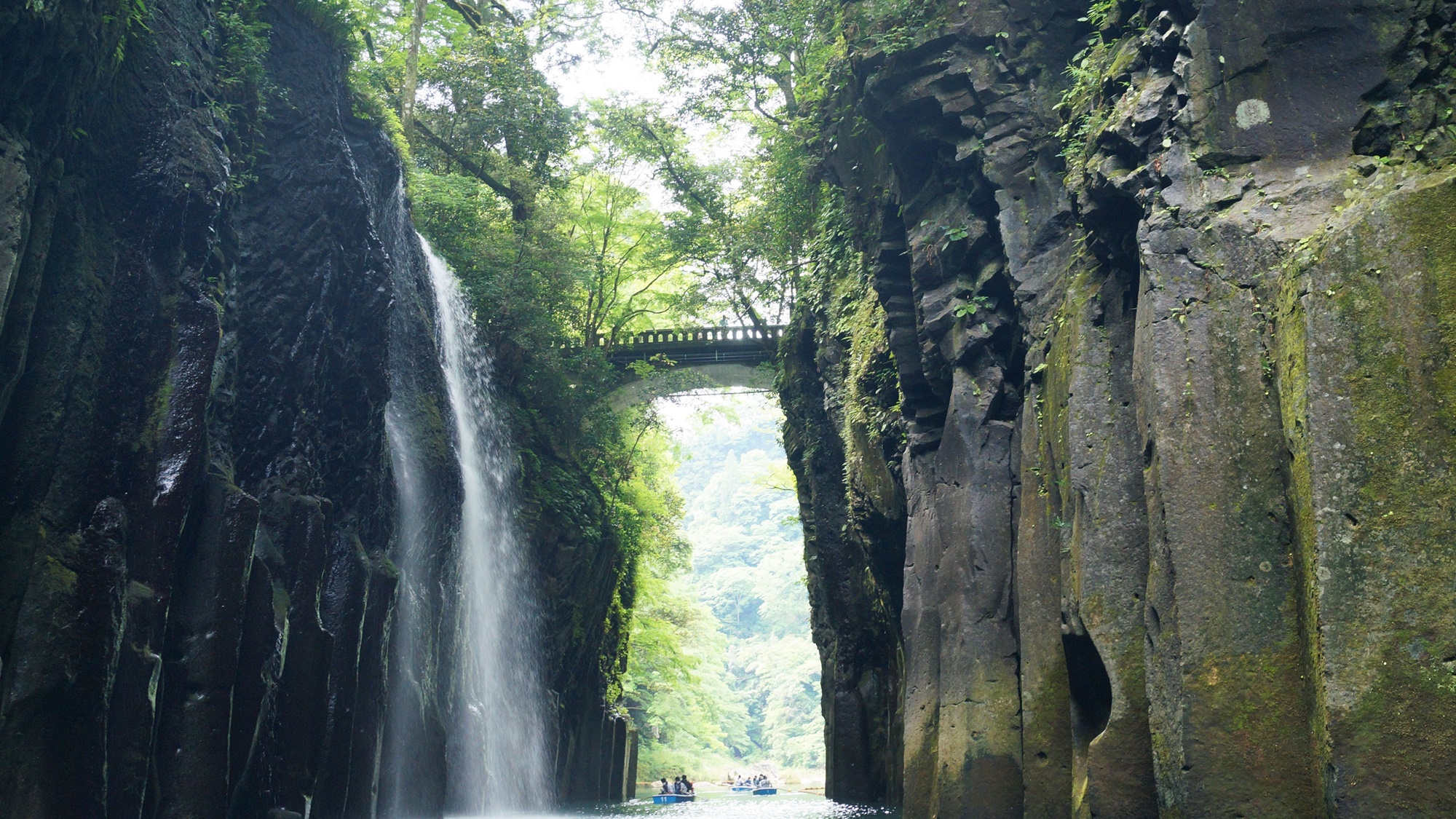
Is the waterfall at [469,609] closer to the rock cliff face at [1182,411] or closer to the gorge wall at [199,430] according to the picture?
the gorge wall at [199,430]

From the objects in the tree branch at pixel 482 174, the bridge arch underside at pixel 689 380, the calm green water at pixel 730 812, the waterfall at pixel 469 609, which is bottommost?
the calm green water at pixel 730 812

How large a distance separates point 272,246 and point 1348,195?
11.5 m

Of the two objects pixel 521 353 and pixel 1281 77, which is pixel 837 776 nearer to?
pixel 521 353

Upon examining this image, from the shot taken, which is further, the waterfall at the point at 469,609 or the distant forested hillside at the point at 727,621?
the distant forested hillside at the point at 727,621

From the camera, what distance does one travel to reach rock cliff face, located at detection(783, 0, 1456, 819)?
19.5 feet

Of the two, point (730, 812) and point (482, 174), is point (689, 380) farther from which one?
point (730, 812)

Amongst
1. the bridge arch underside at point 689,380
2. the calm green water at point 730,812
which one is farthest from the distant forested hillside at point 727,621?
the calm green water at point 730,812

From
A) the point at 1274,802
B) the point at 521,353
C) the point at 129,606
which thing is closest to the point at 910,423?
the point at 1274,802

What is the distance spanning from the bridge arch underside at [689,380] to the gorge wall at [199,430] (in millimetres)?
11782

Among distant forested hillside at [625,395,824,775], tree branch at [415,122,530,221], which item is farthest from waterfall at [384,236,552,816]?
distant forested hillside at [625,395,824,775]

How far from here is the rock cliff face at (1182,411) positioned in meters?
5.94

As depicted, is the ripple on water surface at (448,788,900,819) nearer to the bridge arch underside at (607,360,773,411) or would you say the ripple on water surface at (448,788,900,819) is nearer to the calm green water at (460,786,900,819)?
the calm green water at (460,786,900,819)

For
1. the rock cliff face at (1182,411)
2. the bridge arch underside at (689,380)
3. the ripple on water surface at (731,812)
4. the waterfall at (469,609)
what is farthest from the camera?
the bridge arch underside at (689,380)

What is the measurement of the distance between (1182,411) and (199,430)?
29.1 feet
